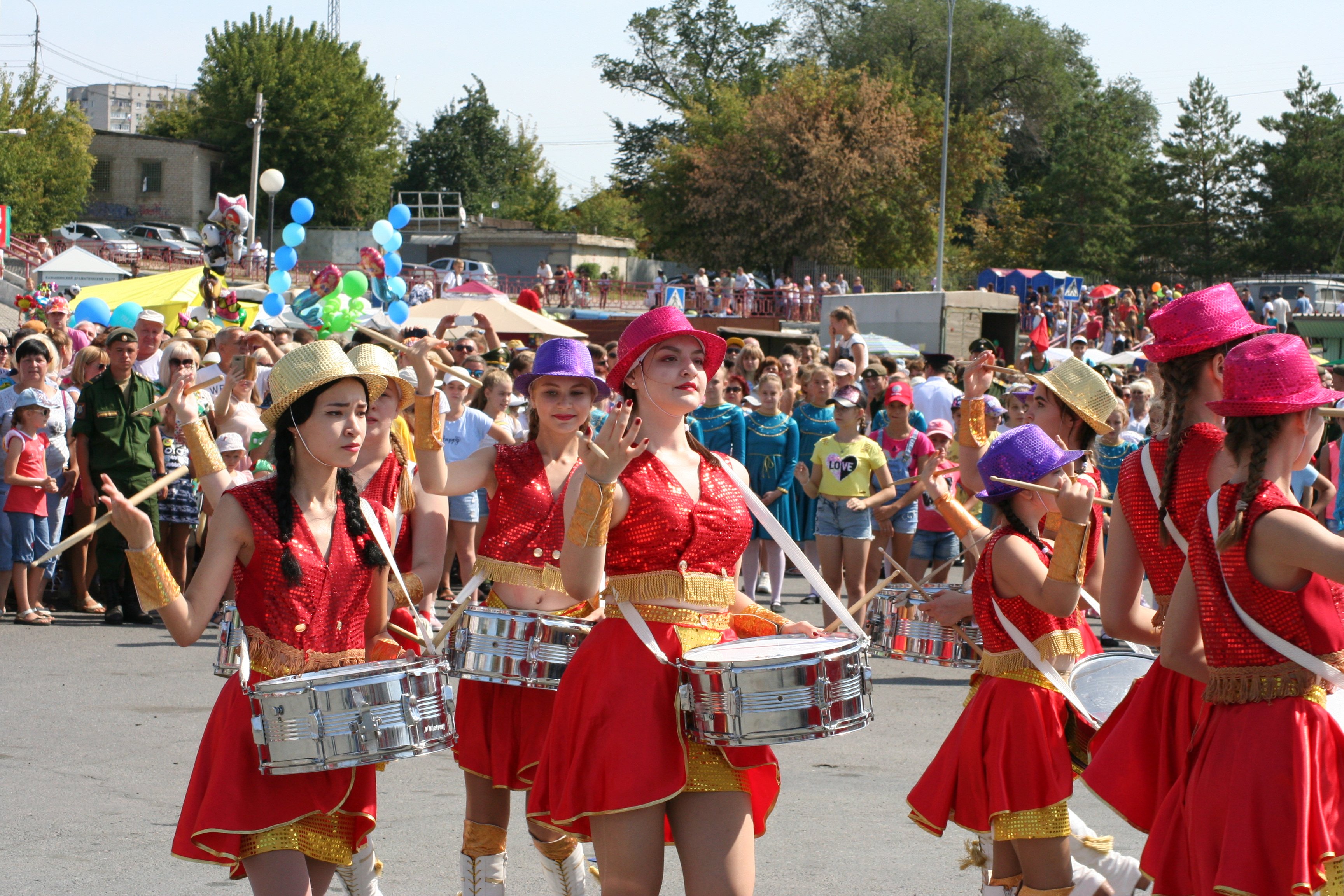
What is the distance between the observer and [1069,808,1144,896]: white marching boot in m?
4.34

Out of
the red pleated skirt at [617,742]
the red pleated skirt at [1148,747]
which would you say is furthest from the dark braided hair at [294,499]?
the red pleated skirt at [1148,747]

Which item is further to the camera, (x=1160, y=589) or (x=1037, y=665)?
(x=1037, y=665)

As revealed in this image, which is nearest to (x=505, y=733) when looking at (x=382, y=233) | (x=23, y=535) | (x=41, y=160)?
(x=23, y=535)

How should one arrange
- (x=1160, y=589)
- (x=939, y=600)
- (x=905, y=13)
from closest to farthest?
(x=1160, y=589) → (x=939, y=600) → (x=905, y=13)

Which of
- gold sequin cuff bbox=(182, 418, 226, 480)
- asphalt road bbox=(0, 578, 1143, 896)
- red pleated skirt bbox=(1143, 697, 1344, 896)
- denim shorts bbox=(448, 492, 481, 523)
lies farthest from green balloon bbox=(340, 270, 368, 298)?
red pleated skirt bbox=(1143, 697, 1344, 896)

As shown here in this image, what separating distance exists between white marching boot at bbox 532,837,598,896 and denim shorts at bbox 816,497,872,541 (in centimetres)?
595

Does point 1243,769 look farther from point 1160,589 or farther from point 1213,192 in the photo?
point 1213,192

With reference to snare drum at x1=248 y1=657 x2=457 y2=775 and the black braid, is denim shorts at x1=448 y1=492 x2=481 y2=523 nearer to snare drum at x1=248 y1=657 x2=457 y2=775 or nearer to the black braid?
the black braid

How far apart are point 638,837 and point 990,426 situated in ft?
25.3

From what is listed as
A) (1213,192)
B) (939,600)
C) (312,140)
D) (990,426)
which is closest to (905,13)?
(1213,192)

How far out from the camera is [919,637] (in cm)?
524

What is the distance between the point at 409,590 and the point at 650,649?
127cm

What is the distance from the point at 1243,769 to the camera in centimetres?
315

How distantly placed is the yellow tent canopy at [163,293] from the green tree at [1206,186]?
50811 millimetres
